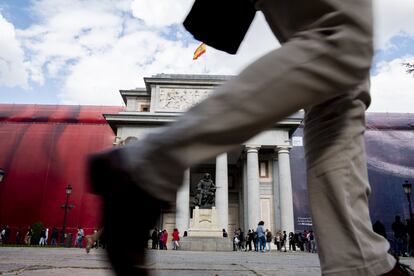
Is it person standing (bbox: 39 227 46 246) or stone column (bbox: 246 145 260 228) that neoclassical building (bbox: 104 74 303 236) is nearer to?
stone column (bbox: 246 145 260 228)

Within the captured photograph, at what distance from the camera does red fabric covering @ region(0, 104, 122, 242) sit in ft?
91.7

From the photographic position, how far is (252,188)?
25594 mm

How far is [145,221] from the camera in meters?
0.70

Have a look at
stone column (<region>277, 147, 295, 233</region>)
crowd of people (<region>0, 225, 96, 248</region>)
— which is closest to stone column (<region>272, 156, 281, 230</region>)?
stone column (<region>277, 147, 295, 233</region>)

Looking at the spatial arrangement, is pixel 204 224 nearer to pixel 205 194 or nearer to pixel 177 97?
pixel 205 194

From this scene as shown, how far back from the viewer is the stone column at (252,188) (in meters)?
24.7

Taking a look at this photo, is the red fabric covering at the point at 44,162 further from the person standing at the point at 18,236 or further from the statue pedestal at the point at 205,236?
the statue pedestal at the point at 205,236

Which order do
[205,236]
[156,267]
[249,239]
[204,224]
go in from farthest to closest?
[249,239] → [204,224] → [205,236] → [156,267]

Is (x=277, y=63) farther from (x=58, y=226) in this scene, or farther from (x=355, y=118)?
(x=58, y=226)

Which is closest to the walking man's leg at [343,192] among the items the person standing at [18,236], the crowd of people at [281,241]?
the crowd of people at [281,241]

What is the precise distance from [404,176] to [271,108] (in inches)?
1235

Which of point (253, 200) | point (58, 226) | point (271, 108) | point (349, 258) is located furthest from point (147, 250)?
point (58, 226)

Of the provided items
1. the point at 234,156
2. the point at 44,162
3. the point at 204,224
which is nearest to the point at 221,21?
the point at 204,224

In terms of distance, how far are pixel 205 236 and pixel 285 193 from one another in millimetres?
9877
